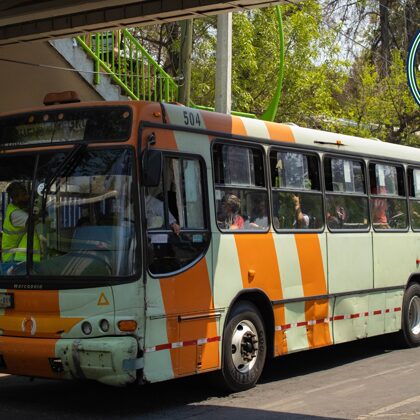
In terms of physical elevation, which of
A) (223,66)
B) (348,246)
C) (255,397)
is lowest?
(255,397)

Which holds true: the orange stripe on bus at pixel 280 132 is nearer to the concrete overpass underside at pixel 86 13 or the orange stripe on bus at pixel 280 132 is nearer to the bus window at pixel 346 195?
the bus window at pixel 346 195

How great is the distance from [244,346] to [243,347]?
0.02 meters

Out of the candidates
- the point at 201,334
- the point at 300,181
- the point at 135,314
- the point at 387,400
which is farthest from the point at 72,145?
the point at 387,400

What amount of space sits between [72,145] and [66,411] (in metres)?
2.51

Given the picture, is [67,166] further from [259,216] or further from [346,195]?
[346,195]

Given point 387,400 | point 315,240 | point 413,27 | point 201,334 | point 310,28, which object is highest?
point 413,27

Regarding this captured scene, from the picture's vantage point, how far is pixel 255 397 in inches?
312

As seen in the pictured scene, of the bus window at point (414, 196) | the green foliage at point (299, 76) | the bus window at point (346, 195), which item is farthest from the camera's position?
the green foliage at point (299, 76)

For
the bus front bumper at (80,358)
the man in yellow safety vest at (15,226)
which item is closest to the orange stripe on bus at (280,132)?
the man in yellow safety vest at (15,226)

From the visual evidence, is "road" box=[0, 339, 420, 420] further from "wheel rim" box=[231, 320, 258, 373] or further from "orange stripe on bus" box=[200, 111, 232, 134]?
"orange stripe on bus" box=[200, 111, 232, 134]

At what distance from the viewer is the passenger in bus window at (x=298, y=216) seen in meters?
9.10

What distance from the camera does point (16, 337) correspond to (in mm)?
7148

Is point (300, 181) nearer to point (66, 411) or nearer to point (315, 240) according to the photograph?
point (315, 240)

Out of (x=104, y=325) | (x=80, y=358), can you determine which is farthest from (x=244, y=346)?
(x=80, y=358)
